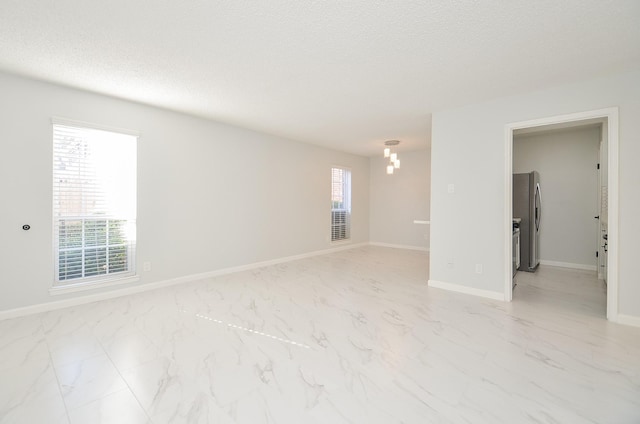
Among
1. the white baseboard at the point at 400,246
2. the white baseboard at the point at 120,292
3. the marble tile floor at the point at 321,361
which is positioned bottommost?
the marble tile floor at the point at 321,361

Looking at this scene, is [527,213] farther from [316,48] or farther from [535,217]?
[316,48]

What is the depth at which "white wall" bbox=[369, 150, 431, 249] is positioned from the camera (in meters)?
7.16

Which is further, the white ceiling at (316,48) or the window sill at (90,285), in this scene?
the window sill at (90,285)

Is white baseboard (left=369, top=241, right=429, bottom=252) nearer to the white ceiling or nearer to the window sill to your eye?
the white ceiling

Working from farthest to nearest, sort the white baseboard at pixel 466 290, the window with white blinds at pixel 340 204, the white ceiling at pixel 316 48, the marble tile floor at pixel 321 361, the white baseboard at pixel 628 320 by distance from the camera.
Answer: the window with white blinds at pixel 340 204 → the white baseboard at pixel 466 290 → the white baseboard at pixel 628 320 → the white ceiling at pixel 316 48 → the marble tile floor at pixel 321 361

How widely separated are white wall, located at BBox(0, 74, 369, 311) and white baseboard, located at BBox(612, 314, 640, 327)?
4.80m

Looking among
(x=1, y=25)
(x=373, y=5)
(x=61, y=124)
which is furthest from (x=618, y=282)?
(x=61, y=124)

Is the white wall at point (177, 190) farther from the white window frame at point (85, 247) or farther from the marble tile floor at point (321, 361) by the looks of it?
the marble tile floor at point (321, 361)

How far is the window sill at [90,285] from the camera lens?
324 cm

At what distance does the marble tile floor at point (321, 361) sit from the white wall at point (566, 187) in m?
2.03

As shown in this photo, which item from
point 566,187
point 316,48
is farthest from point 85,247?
point 566,187

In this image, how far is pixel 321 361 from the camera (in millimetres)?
2172

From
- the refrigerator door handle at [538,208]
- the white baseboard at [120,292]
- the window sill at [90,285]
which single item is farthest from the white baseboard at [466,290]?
the window sill at [90,285]

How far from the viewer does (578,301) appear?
11.4ft
